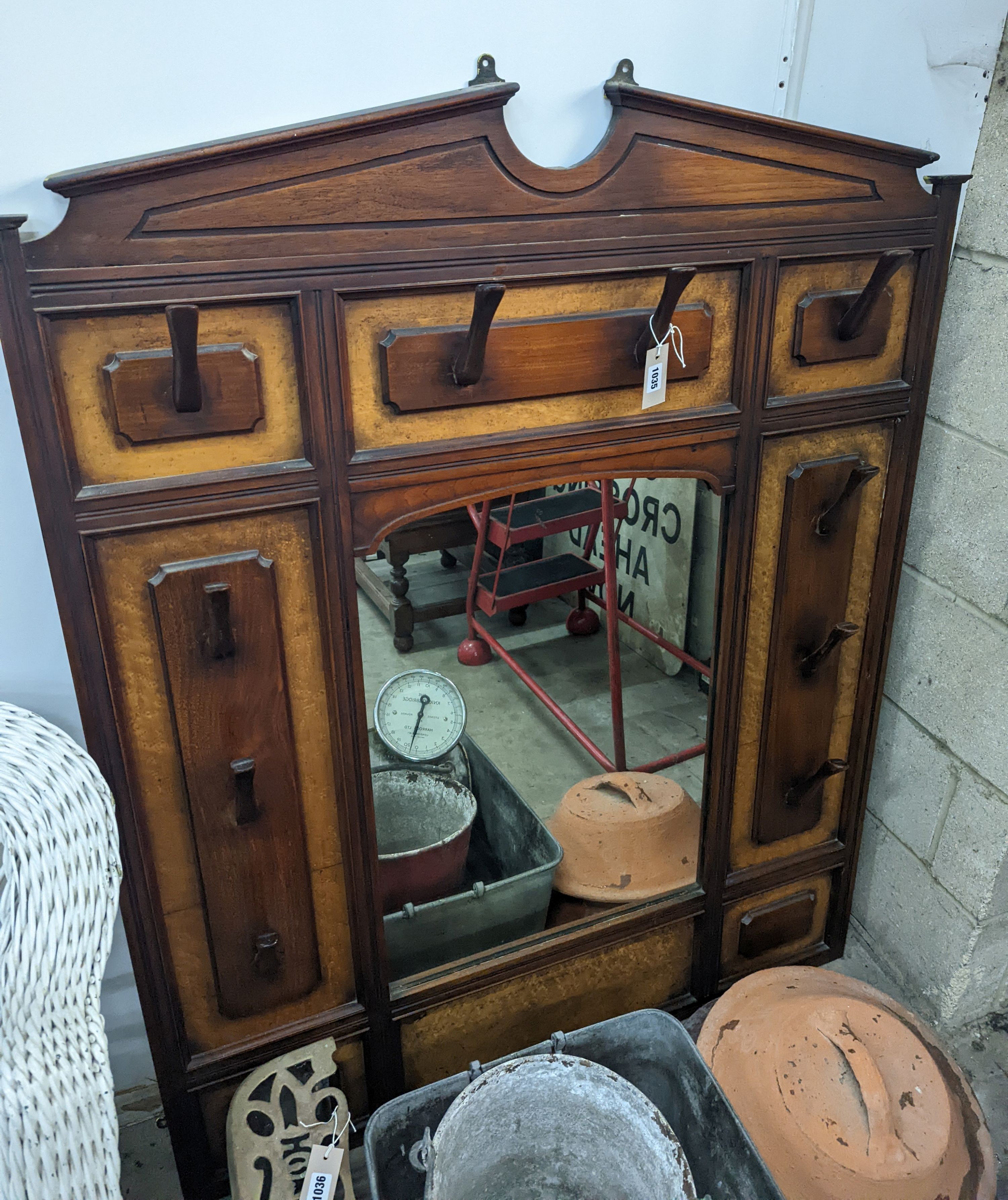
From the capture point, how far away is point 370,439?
4.64 ft

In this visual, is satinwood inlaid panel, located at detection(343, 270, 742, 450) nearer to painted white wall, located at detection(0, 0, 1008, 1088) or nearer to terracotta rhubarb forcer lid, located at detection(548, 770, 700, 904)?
painted white wall, located at detection(0, 0, 1008, 1088)

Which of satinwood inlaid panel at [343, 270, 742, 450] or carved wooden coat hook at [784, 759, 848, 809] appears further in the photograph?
carved wooden coat hook at [784, 759, 848, 809]

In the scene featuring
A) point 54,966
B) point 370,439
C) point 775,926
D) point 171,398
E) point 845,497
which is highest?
point 171,398

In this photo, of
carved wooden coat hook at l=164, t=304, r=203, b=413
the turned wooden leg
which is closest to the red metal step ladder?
the turned wooden leg

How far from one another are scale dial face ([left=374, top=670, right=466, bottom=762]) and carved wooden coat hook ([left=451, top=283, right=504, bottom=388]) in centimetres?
90

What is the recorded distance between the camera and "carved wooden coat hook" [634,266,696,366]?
139 cm

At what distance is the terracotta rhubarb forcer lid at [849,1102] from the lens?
159cm

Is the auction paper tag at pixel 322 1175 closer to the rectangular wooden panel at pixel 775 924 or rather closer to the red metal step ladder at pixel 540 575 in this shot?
the rectangular wooden panel at pixel 775 924

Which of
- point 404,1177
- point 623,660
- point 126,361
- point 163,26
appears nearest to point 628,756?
point 623,660

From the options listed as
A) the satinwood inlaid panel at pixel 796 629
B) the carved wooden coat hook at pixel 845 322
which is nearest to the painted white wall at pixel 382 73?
the carved wooden coat hook at pixel 845 322

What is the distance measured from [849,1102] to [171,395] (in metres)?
1.61

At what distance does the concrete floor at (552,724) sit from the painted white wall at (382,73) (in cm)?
110

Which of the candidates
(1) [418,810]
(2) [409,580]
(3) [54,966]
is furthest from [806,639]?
(2) [409,580]

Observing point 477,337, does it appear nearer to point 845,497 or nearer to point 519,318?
point 519,318
